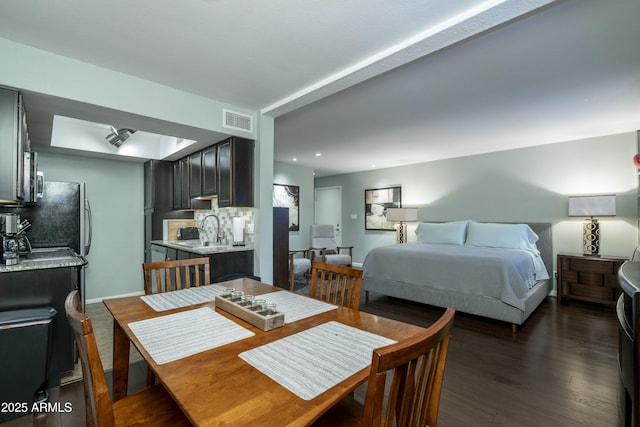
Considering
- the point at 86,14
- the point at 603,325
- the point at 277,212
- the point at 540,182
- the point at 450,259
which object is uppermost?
the point at 86,14

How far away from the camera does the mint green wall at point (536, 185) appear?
13.9 ft

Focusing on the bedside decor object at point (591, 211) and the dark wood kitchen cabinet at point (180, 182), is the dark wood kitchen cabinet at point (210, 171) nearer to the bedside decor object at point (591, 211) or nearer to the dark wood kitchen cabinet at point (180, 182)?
the dark wood kitchen cabinet at point (180, 182)

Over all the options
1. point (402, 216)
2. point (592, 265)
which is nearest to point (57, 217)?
point (402, 216)

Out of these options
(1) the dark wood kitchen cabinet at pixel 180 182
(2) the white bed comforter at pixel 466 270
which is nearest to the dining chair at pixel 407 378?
(2) the white bed comforter at pixel 466 270

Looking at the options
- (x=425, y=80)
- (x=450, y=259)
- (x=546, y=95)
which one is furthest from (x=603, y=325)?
(x=425, y=80)

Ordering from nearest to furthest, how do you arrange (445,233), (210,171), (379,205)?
1. (210,171)
2. (445,233)
3. (379,205)

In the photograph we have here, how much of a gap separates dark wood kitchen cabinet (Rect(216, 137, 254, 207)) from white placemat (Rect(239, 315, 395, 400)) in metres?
2.30

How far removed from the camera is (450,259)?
379 cm

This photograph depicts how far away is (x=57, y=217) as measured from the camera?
10.8ft

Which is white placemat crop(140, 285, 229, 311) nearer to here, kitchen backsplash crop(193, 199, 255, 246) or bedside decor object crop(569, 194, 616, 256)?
kitchen backsplash crop(193, 199, 255, 246)

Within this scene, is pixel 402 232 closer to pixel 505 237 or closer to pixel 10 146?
pixel 505 237

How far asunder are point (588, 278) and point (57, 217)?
6737 millimetres

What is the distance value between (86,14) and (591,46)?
3341mm

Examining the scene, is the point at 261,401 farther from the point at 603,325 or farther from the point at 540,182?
the point at 540,182
